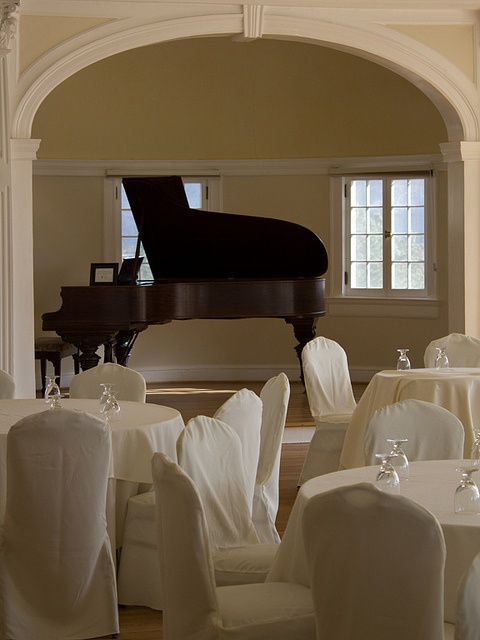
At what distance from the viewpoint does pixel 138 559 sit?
3.95 m

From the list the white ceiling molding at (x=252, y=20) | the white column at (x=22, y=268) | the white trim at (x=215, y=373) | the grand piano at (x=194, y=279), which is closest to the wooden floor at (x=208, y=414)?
the white trim at (x=215, y=373)

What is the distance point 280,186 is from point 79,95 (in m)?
2.25

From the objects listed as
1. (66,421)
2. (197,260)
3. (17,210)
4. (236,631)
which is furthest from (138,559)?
(197,260)

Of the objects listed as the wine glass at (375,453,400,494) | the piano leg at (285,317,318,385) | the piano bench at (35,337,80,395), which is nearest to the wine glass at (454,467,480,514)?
the wine glass at (375,453,400,494)

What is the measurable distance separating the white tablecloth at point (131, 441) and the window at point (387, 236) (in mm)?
5860

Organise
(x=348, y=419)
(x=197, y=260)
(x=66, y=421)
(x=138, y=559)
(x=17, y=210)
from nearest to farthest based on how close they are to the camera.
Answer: (x=66, y=421), (x=138, y=559), (x=348, y=419), (x=17, y=210), (x=197, y=260)

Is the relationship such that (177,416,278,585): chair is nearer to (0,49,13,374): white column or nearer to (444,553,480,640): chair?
(444,553,480,640): chair

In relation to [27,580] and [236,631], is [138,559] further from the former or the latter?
[236,631]

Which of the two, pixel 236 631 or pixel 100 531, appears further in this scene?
pixel 100 531

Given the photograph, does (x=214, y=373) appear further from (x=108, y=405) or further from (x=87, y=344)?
(x=108, y=405)

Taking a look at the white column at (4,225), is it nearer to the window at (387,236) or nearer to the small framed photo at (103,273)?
the small framed photo at (103,273)

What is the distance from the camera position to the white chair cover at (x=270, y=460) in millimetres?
4000

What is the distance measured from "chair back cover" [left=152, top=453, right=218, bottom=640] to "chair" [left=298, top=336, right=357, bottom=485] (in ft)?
10.8

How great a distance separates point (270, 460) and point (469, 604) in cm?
232
